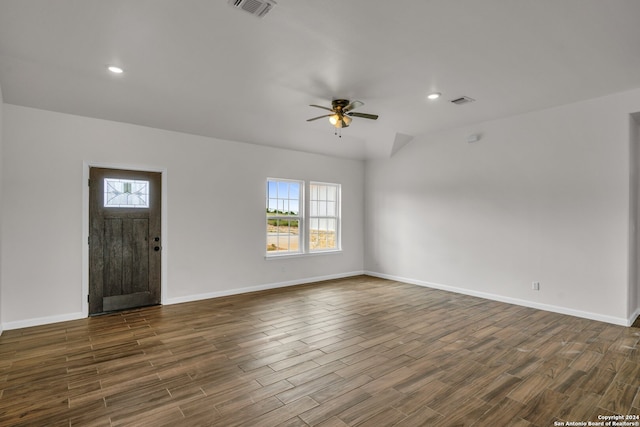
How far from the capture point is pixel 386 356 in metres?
3.24

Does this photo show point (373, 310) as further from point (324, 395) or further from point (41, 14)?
point (41, 14)

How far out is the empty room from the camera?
2504mm

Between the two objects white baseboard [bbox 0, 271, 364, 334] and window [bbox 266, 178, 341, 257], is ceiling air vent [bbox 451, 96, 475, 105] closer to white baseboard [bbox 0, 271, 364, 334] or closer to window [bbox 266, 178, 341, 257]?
window [bbox 266, 178, 341, 257]

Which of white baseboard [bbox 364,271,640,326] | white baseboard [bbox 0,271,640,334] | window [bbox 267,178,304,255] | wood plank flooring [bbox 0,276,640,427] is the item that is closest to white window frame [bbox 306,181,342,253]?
window [bbox 267,178,304,255]

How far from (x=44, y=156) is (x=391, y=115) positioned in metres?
4.71

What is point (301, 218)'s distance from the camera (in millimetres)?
6766

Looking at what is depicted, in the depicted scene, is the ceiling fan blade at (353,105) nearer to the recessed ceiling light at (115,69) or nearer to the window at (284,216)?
the recessed ceiling light at (115,69)

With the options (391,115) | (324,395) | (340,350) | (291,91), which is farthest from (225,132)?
(324,395)

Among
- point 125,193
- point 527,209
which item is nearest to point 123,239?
point 125,193

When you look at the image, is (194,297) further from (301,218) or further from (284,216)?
(301,218)

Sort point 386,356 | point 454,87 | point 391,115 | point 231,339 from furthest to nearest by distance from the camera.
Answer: point 391,115 < point 454,87 < point 231,339 < point 386,356

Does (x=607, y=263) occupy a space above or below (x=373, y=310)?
above

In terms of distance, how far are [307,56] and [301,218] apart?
393cm

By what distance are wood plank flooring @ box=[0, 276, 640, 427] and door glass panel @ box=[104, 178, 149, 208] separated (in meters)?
1.55
